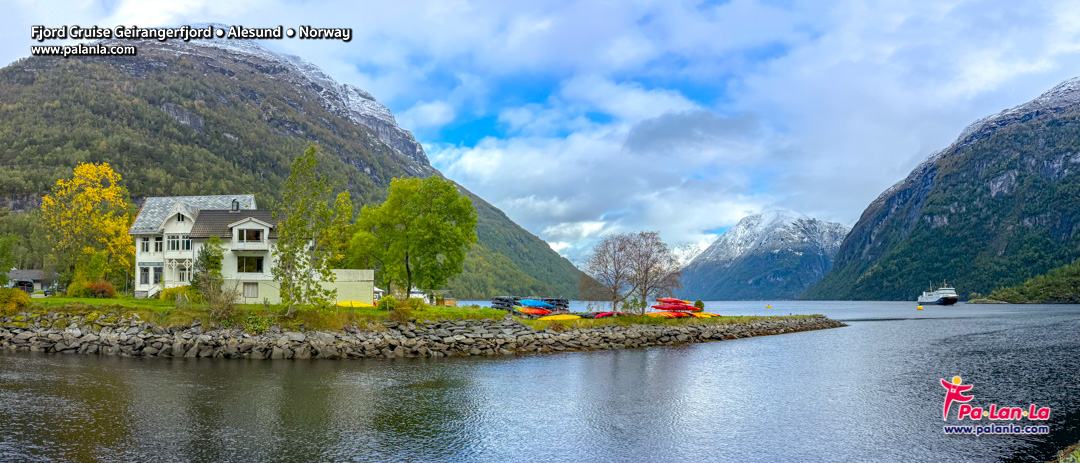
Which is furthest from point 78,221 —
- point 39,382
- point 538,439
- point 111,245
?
point 538,439

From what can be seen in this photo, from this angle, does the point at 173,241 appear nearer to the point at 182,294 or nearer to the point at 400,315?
the point at 182,294

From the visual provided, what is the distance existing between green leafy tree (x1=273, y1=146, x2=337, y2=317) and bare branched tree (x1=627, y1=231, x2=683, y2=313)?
106 ft

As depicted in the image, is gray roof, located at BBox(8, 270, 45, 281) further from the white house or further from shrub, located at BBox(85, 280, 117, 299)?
shrub, located at BBox(85, 280, 117, 299)

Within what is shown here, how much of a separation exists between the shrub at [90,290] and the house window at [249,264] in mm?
13110

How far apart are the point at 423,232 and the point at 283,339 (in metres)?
20.7

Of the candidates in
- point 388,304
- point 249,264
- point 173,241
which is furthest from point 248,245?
point 388,304

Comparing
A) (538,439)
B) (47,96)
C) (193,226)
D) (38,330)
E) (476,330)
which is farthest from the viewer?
(47,96)

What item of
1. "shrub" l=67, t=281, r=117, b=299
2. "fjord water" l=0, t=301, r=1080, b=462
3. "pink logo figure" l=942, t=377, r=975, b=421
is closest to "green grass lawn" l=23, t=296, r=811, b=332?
"shrub" l=67, t=281, r=117, b=299

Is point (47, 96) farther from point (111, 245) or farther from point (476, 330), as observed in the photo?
point (476, 330)

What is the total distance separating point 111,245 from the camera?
68.8 metres

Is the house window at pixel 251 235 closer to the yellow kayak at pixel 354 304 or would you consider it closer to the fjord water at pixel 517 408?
the yellow kayak at pixel 354 304

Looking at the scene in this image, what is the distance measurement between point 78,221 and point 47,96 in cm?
17561

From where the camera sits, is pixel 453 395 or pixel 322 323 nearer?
pixel 453 395

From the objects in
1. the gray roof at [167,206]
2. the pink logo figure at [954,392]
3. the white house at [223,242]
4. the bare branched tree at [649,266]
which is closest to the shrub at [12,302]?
the white house at [223,242]
